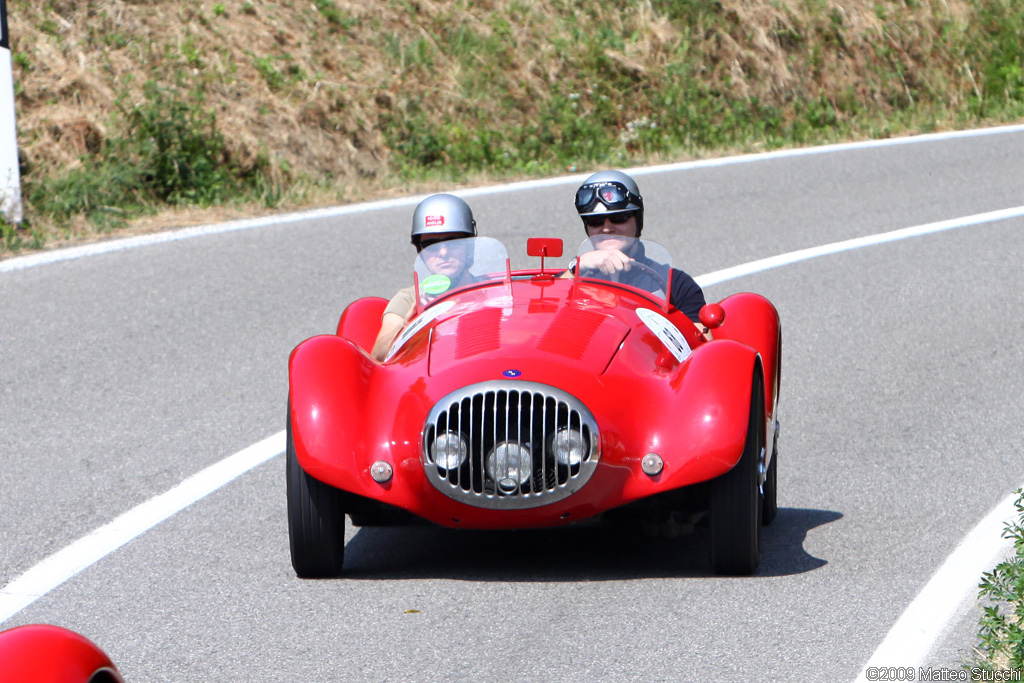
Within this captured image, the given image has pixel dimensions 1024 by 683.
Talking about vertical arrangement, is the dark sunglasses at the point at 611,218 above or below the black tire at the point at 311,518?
above

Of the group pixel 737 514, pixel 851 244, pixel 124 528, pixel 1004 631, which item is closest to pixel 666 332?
pixel 737 514

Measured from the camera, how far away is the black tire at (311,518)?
508 centimetres

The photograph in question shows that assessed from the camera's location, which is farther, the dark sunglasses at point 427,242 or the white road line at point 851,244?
the white road line at point 851,244

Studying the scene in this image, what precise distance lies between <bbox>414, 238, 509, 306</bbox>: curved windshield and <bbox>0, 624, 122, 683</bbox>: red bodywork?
3.30 metres

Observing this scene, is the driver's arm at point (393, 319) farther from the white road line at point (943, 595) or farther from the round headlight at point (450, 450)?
the white road line at point (943, 595)

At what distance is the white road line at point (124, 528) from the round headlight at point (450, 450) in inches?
59.5

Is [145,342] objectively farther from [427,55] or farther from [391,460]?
[427,55]

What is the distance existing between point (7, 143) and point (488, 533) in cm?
689

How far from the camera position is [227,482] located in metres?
6.43

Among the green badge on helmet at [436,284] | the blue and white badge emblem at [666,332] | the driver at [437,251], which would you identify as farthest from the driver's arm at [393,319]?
the blue and white badge emblem at [666,332]

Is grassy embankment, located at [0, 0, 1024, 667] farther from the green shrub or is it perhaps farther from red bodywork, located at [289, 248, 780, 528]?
the green shrub

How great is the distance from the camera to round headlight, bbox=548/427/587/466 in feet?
16.0

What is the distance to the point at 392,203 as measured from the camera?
498 inches

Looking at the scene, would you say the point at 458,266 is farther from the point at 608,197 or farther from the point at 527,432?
the point at 527,432
